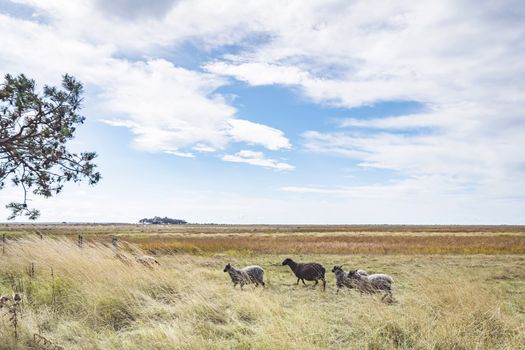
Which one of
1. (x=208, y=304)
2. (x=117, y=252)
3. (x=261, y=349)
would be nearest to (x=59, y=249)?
(x=117, y=252)

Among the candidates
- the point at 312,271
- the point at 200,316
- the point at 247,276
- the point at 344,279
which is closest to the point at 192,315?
the point at 200,316

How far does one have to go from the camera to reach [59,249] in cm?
895

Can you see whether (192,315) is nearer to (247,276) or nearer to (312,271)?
(247,276)

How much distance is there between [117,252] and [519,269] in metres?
19.0

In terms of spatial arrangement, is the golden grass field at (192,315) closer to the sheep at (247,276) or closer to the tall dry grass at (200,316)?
the tall dry grass at (200,316)

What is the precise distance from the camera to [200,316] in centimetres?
613

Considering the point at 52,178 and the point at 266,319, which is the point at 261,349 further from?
the point at 52,178

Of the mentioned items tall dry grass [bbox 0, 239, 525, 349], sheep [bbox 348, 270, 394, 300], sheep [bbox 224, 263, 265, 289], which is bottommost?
sheep [bbox 224, 263, 265, 289]

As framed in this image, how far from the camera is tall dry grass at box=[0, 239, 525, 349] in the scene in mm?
5094

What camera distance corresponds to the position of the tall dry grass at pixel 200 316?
5.09 meters

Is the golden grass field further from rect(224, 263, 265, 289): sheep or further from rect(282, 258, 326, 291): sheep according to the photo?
rect(282, 258, 326, 291): sheep

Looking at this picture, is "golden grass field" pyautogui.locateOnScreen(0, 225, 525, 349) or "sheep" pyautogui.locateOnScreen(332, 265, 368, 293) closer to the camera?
"golden grass field" pyautogui.locateOnScreen(0, 225, 525, 349)

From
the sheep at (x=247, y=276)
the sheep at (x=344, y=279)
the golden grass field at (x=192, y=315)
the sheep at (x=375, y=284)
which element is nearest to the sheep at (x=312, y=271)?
the sheep at (x=344, y=279)

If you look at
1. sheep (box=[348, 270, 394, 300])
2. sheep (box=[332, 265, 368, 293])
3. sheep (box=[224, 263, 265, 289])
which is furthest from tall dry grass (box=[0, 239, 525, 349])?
sheep (box=[224, 263, 265, 289])
